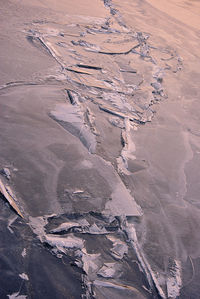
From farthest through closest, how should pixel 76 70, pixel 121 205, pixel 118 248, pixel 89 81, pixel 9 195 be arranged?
pixel 76 70, pixel 89 81, pixel 121 205, pixel 9 195, pixel 118 248

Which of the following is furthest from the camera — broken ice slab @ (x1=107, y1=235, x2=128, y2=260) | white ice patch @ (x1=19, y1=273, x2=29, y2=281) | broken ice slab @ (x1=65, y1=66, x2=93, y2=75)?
broken ice slab @ (x1=65, y1=66, x2=93, y2=75)

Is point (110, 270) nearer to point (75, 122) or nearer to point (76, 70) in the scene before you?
point (75, 122)

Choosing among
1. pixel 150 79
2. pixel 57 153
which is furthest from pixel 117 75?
pixel 57 153

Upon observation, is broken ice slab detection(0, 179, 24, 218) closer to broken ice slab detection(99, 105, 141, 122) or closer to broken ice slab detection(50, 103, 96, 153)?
broken ice slab detection(50, 103, 96, 153)

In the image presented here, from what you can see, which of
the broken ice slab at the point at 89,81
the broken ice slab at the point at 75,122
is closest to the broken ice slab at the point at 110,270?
the broken ice slab at the point at 75,122

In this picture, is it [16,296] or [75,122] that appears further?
[75,122]

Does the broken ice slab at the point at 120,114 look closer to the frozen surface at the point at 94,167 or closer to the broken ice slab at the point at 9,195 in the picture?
the frozen surface at the point at 94,167

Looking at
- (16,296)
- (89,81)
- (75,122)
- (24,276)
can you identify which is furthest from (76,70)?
(16,296)

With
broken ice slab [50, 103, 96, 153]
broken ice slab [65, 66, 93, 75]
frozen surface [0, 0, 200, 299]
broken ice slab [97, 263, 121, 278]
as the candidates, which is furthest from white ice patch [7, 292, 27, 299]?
broken ice slab [65, 66, 93, 75]

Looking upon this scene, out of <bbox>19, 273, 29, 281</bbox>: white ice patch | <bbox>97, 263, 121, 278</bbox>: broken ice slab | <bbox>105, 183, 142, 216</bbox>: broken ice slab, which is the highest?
<bbox>105, 183, 142, 216</bbox>: broken ice slab

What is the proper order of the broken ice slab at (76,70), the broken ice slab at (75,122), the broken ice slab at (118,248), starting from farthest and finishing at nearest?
1. the broken ice slab at (76,70)
2. the broken ice slab at (75,122)
3. the broken ice slab at (118,248)

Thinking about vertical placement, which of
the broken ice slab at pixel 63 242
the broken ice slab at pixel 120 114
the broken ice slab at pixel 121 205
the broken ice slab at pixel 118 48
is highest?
the broken ice slab at pixel 118 48
